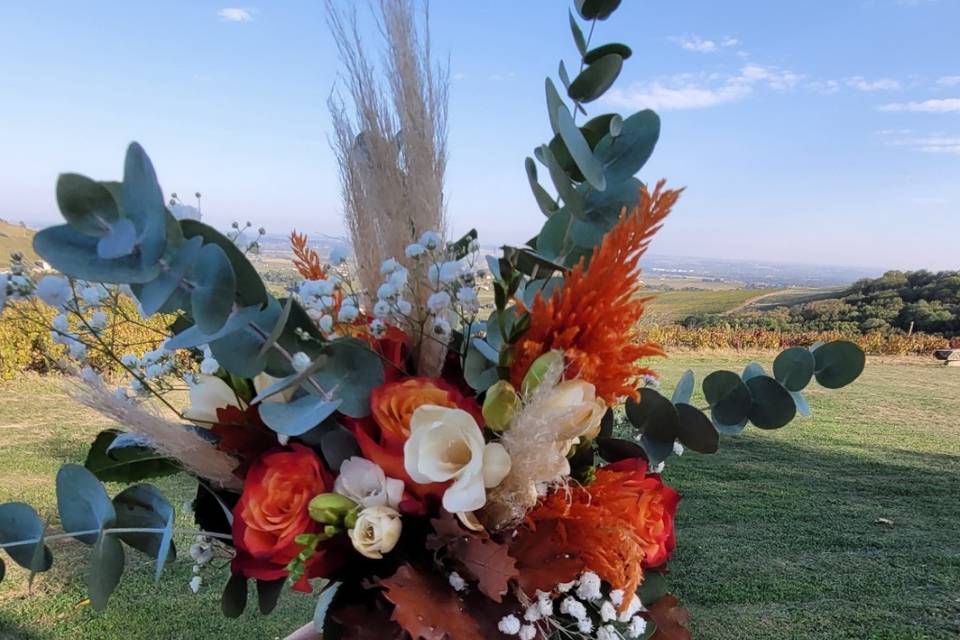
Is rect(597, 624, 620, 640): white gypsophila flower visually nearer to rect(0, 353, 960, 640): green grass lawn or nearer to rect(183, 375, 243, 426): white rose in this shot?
rect(183, 375, 243, 426): white rose

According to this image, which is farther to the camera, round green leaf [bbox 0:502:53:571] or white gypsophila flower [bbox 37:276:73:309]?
round green leaf [bbox 0:502:53:571]

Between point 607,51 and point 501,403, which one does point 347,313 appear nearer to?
point 501,403

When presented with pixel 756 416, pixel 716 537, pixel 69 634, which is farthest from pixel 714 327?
pixel 756 416

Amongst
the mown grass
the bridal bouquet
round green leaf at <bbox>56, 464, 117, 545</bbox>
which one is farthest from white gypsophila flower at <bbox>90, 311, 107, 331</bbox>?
the mown grass

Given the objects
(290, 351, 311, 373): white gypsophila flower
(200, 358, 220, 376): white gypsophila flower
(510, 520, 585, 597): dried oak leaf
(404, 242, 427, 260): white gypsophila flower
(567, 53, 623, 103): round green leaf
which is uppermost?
(567, 53, 623, 103): round green leaf

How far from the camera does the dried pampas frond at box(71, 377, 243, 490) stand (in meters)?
0.60

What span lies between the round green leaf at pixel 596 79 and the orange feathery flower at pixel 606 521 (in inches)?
14.9

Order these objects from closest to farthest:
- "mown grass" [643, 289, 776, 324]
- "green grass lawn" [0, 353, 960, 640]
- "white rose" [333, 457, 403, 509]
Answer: "white rose" [333, 457, 403, 509] < "green grass lawn" [0, 353, 960, 640] < "mown grass" [643, 289, 776, 324]

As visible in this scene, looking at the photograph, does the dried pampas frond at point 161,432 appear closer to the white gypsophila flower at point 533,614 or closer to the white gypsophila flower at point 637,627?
the white gypsophila flower at point 533,614

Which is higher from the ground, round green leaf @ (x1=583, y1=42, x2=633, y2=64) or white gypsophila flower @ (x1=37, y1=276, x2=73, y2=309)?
round green leaf @ (x1=583, y1=42, x2=633, y2=64)

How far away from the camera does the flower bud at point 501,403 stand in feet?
1.98

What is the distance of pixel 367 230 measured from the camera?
2.34ft

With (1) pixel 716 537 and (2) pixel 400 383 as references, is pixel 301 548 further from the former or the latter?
(1) pixel 716 537

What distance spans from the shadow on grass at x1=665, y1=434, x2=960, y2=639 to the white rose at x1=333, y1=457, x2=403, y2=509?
8.27 ft
